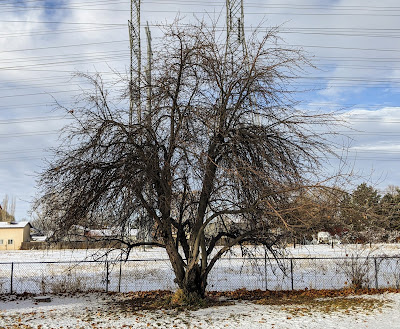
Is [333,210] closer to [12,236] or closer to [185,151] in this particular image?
[185,151]

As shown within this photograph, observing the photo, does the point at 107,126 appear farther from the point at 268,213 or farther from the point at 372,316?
the point at 372,316

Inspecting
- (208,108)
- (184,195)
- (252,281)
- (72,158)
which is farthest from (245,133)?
(252,281)

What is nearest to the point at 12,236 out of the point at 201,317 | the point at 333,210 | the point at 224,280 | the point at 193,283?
the point at 224,280

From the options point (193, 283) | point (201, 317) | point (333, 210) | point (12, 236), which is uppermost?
point (333, 210)

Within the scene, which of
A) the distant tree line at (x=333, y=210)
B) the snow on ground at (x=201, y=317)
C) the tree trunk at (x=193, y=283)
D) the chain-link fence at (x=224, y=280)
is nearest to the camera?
the distant tree line at (x=333, y=210)

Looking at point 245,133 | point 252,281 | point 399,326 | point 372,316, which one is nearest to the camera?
point 399,326

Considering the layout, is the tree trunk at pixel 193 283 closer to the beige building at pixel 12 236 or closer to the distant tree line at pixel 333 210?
the distant tree line at pixel 333 210

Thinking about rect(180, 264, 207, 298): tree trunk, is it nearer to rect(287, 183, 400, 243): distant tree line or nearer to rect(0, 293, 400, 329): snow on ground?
rect(0, 293, 400, 329): snow on ground

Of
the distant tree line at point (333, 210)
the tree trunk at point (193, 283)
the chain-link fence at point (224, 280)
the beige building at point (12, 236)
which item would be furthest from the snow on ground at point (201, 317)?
the beige building at point (12, 236)

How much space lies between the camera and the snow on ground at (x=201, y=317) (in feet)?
28.9

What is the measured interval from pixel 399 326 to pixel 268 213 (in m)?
3.50

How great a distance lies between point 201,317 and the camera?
943cm

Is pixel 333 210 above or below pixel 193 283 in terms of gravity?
above

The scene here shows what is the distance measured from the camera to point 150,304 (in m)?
11.1
